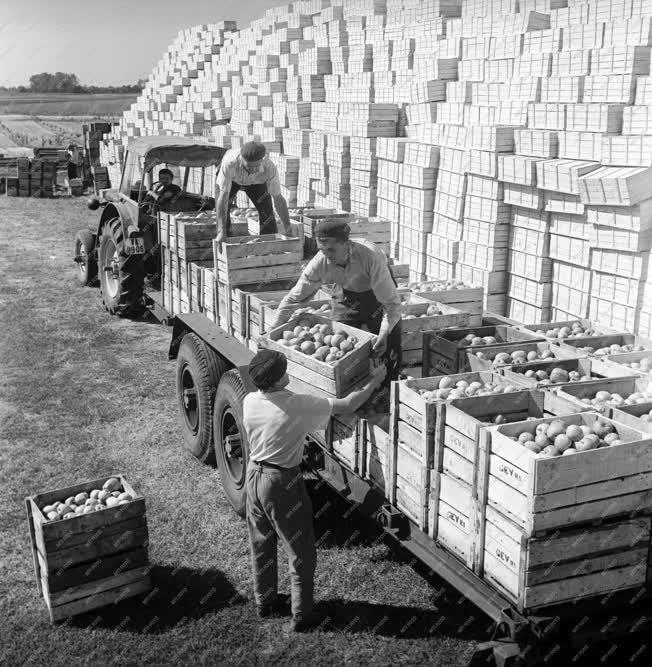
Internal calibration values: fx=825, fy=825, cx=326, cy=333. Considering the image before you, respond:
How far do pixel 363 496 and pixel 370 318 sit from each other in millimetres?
1926

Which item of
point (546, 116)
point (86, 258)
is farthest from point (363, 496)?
point (86, 258)

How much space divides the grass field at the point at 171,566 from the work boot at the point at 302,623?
8 cm

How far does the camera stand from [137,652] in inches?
217

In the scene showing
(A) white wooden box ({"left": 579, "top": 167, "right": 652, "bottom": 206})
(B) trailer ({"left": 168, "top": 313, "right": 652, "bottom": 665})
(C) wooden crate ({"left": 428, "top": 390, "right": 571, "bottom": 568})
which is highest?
(A) white wooden box ({"left": 579, "top": 167, "right": 652, "bottom": 206})

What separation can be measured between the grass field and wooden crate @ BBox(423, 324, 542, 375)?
1.53m

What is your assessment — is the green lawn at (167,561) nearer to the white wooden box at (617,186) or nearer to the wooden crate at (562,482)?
the wooden crate at (562,482)

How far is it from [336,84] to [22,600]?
1665 centimetres

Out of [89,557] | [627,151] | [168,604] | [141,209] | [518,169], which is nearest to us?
Answer: [89,557]

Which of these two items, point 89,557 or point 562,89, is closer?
point 89,557

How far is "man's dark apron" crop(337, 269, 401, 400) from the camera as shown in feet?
23.2

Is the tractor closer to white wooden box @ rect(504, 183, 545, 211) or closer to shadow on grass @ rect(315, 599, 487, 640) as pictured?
white wooden box @ rect(504, 183, 545, 211)

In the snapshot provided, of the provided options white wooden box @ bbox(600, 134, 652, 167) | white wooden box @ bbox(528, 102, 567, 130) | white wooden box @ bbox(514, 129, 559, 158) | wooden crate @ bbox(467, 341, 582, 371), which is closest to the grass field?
wooden crate @ bbox(467, 341, 582, 371)

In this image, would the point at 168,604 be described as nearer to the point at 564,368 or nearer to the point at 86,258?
the point at 564,368

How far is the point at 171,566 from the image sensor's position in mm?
6566
